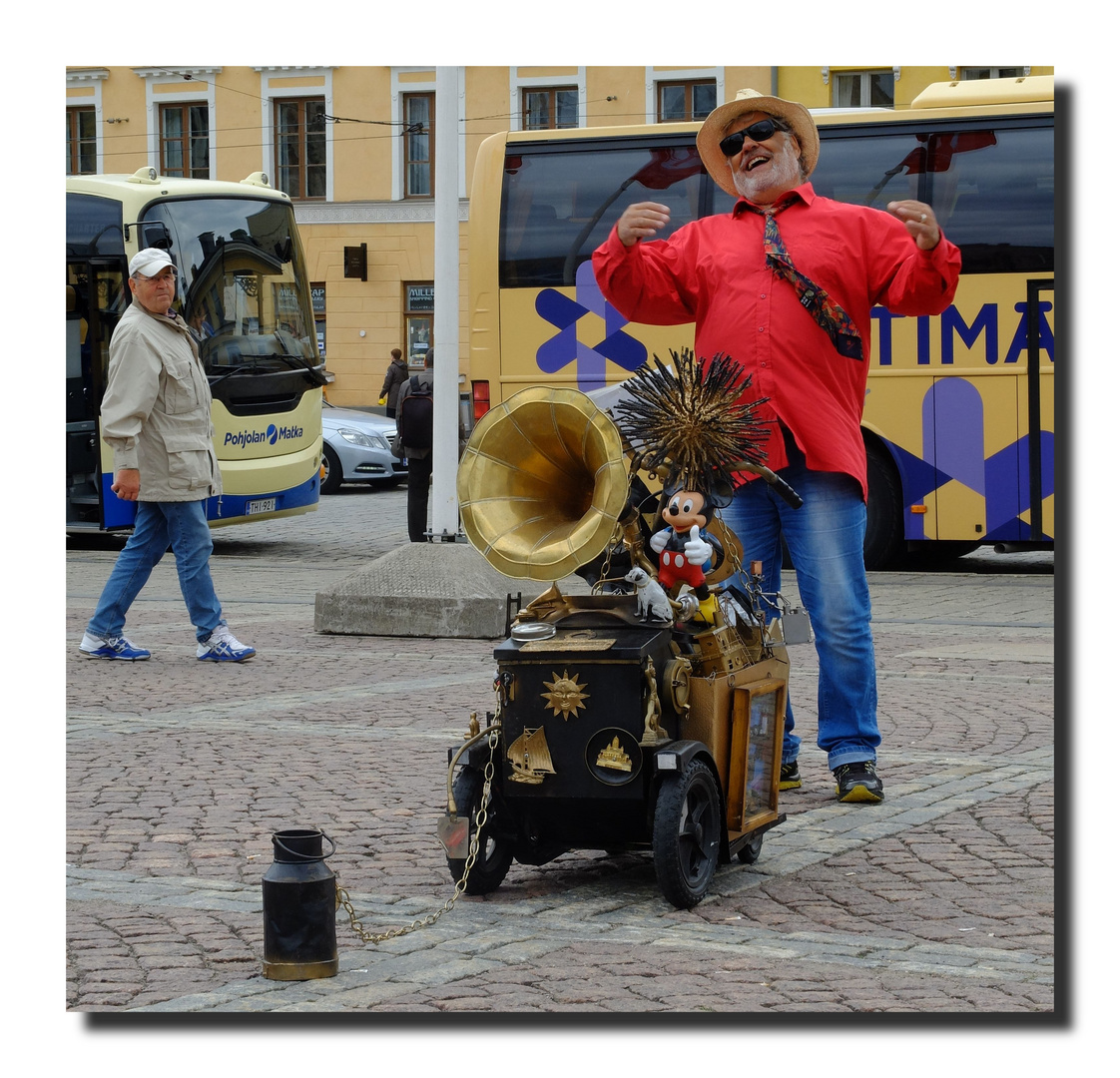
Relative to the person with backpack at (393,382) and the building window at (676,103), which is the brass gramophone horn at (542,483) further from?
the person with backpack at (393,382)

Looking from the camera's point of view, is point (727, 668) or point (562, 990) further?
point (727, 668)

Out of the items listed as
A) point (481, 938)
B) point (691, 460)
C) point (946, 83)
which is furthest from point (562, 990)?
point (946, 83)

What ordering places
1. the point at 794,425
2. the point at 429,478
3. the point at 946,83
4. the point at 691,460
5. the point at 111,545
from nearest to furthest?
the point at 691,460
the point at 794,425
the point at 946,83
the point at 429,478
the point at 111,545

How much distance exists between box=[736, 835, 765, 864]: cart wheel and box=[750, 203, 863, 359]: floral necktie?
1.43m

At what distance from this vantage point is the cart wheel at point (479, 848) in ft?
14.1

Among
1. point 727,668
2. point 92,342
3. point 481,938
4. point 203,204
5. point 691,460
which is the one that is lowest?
point 481,938

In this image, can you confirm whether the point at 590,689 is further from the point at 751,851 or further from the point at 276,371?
the point at 276,371

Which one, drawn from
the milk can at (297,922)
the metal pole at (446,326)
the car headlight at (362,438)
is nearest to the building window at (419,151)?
the car headlight at (362,438)

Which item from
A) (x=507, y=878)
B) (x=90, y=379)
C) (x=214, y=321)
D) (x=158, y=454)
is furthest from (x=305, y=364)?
(x=507, y=878)

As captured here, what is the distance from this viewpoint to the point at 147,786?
5797 mm

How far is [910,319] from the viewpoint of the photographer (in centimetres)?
1309

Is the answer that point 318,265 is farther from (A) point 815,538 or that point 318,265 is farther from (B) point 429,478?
(A) point 815,538

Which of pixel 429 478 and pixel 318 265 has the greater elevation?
pixel 318 265

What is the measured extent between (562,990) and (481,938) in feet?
1.48
